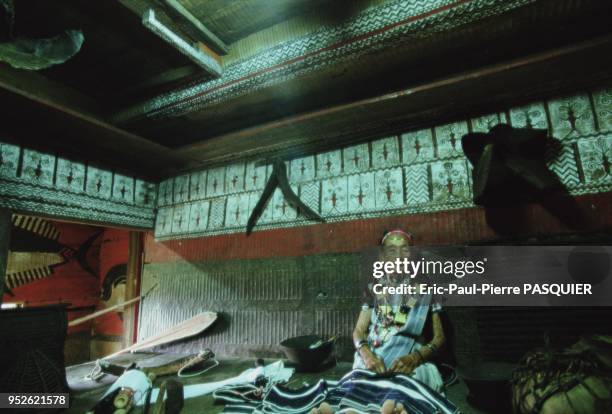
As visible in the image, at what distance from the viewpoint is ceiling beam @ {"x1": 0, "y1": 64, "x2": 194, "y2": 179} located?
310 centimetres

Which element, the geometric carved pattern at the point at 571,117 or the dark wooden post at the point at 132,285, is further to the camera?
the dark wooden post at the point at 132,285

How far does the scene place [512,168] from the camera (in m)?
A: 2.87

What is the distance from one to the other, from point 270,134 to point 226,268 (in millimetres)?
2084

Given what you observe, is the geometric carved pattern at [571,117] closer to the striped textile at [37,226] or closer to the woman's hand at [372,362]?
the woman's hand at [372,362]

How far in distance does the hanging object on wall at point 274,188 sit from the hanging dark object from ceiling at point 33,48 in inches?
98.6

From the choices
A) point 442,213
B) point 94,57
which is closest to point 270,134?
point 94,57

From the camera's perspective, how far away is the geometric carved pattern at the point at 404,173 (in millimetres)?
2994

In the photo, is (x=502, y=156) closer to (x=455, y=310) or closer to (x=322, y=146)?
(x=455, y=310)

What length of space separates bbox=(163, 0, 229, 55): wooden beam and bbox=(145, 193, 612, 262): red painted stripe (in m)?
2.35

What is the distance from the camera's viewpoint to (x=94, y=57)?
3289 millimetres

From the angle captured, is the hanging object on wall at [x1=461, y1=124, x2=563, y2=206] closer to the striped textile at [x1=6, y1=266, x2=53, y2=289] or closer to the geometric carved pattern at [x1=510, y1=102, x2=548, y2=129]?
the geometric carved pattern at [x1=510, y1=102, x2=548, y2=129]

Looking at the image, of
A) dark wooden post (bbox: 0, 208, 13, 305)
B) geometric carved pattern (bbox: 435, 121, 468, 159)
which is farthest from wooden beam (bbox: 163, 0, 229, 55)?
dark wooden post (bbox: 0, 208, 13, 305)

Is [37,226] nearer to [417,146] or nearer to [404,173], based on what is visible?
[404,173]

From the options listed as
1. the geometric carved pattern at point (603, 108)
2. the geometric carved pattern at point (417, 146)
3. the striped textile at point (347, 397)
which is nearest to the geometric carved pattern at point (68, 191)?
the striped textile at point (347, 397)
